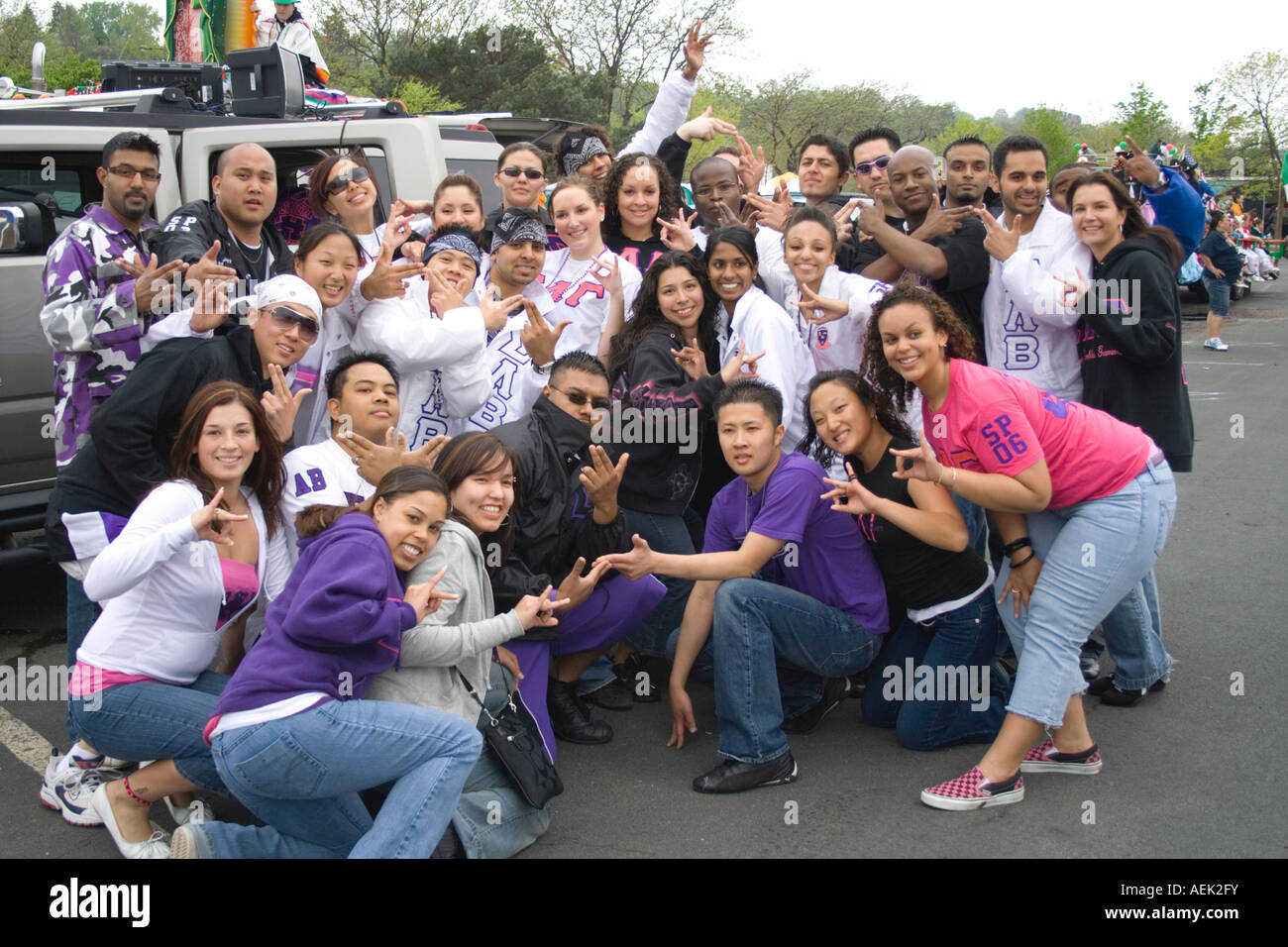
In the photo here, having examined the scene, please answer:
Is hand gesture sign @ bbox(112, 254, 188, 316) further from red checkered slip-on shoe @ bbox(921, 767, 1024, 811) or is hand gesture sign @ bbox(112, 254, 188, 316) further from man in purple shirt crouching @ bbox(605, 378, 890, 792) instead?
red checkered slip-on shoe @ bbox(921, 767, 1024, 811)

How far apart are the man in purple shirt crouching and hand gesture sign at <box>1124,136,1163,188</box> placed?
2.27m

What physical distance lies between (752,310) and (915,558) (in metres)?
1.19

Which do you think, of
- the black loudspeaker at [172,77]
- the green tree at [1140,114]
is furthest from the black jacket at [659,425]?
the green tree at [1140,114]

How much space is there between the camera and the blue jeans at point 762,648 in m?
3.78

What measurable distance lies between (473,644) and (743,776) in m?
1.09

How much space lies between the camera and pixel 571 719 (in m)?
4.24

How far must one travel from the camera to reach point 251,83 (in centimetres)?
602

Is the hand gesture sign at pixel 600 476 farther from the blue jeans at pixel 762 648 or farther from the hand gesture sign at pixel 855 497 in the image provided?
the hand gesture sign at pixel 855 497

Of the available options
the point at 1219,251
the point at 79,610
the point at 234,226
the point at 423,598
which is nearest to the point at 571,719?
the point at 423,598

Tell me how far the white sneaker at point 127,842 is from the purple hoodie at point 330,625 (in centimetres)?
66

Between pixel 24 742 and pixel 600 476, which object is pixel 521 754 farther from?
pixel 24 742
